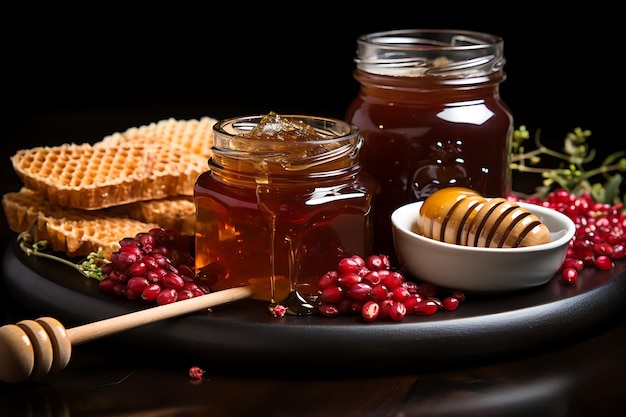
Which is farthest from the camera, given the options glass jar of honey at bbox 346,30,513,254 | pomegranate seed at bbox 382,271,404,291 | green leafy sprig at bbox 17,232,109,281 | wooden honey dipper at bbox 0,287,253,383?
glass jar of honey at bbox 346,30,513,254

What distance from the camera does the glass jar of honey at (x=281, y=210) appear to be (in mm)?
2697

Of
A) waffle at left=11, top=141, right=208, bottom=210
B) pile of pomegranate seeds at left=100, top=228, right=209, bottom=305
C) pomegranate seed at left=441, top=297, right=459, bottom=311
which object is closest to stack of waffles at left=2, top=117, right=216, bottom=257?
waffle at left=11, top=141, right=208, bottom=210

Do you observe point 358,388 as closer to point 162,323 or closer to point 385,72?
point 162,323

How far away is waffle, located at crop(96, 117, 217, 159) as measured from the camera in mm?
3678

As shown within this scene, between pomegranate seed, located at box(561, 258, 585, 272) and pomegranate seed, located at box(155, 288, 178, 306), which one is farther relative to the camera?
pomegranate seed, located at box(561, 258, 585, 272)

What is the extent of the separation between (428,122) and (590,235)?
544 millimetres

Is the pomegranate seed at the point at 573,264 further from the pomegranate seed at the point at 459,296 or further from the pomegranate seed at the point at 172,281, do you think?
the pomegranate seed at the point at 172,281

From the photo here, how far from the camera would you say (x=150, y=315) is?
8.32ft

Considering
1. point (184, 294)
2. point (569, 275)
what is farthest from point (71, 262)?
point (569, 275)

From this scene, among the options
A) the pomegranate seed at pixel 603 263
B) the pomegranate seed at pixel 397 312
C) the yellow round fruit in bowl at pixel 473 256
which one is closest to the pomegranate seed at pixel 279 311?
the pomegranate seed at pixel 397 312

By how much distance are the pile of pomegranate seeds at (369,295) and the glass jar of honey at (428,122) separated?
43cm

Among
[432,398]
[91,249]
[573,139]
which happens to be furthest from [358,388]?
[573,139]

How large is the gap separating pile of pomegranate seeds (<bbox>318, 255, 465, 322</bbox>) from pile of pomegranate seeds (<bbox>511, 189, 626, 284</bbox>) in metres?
0.46

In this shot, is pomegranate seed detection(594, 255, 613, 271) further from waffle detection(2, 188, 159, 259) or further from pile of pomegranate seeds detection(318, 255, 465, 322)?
waffle detection(2, 188, 159, 259)
